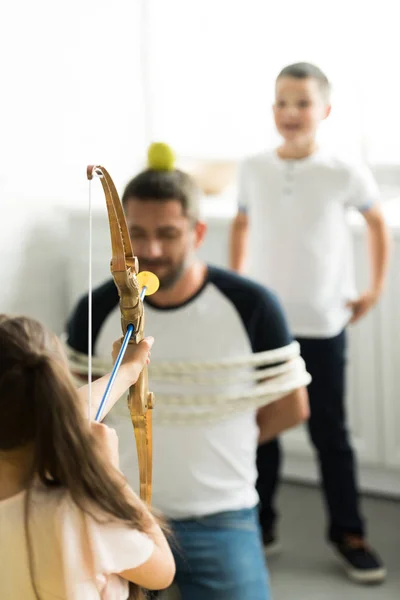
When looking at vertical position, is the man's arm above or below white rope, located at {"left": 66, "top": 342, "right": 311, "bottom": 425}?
below

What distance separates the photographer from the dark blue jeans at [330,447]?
4.49 ft

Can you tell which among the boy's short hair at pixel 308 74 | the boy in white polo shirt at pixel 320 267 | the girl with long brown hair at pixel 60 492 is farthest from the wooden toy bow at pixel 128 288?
the boy in white polo shirt at pixel 320 267

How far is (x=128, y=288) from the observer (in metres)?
0.48

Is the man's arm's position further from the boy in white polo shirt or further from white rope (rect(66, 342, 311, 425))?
the boy in white polo shirt

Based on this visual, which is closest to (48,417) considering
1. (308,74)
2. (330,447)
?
(308,74)

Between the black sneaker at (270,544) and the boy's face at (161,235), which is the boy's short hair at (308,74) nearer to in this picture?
the boy's face at (161,235)

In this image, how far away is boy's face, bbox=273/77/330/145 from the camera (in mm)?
938

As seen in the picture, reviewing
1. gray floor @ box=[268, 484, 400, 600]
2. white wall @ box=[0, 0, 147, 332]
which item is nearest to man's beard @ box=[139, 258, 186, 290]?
gray floor @ box=[268, 484, 400, 600]

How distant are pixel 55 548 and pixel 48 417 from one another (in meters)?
0.10

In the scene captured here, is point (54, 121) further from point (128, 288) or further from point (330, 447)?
point (128, 288)

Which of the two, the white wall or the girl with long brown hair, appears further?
the white wall

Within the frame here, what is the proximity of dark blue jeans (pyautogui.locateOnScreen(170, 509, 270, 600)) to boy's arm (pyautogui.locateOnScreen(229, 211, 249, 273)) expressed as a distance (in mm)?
528

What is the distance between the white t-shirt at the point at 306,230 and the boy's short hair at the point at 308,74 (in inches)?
13.0

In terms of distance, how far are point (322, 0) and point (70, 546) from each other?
1.24 meters
